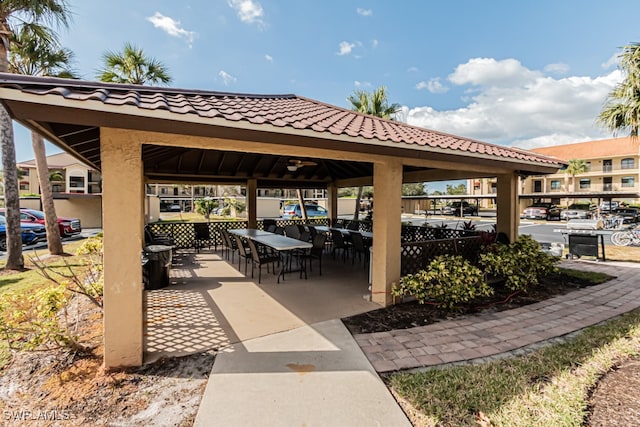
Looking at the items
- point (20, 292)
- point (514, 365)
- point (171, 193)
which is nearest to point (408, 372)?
point (514, 365)

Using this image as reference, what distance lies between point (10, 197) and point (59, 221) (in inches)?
335

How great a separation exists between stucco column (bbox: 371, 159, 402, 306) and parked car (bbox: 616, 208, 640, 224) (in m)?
27.9

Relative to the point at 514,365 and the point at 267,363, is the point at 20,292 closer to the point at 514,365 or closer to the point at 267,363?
the point at 267,363

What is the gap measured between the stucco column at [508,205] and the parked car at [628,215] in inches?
945

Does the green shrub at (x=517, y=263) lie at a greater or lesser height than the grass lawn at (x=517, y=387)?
greater

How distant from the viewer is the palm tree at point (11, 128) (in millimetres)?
7848

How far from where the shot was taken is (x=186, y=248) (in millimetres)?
11484

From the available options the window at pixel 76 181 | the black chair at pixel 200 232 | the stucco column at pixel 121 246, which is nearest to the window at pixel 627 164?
the black chair at pixel 200 232

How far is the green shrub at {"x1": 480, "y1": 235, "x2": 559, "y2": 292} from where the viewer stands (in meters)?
5.86

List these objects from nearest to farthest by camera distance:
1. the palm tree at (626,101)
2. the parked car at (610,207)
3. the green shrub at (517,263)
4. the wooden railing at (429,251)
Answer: the wooden railing at (429,251), the green shrub at (517,263), the palm tree at (626,101), the parked car at (610,207)

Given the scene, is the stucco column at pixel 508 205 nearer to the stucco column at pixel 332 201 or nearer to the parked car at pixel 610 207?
the stucco column at pixel 332 201

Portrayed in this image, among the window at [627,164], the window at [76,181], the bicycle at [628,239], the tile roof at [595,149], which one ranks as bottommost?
the bicycle at [628,239]

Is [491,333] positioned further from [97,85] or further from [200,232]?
[200,232]

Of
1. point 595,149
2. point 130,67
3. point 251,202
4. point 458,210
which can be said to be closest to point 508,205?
point 251,202
